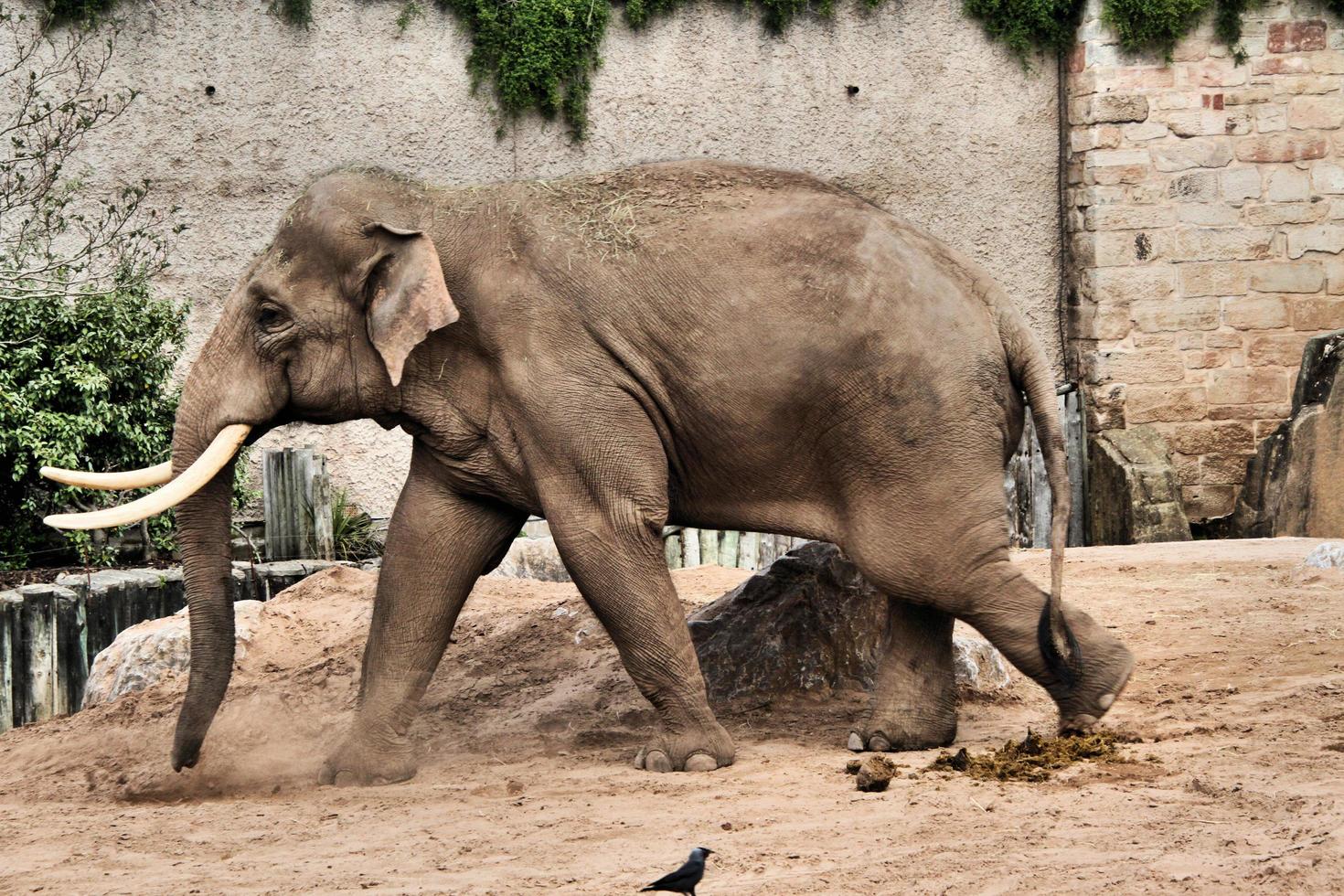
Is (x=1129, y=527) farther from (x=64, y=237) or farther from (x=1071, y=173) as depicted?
(x=64, y=237)

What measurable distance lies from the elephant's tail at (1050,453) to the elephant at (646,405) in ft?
0.04

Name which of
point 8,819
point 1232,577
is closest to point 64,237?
point 8,819

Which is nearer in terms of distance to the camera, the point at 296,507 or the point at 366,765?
the point at 366,765

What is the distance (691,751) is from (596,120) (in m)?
8.42

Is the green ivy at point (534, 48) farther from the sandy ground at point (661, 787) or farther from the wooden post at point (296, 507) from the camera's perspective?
the sandy ground at point (661, 787)

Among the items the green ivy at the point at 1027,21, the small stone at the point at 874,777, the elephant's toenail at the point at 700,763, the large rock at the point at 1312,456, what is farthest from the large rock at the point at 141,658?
the green ivy at the point at 1027,21

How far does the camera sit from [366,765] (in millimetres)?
6430

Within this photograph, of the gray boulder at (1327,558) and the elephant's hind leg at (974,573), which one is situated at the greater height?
the elephant's hind leg at (974,573)

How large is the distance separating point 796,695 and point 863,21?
26.4ft

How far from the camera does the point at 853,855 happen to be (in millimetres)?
4887

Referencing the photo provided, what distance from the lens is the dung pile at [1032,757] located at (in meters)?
5.74

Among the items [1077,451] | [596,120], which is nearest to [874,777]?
[1077,451]

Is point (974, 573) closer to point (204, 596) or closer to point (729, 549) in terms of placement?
point (204, 596)

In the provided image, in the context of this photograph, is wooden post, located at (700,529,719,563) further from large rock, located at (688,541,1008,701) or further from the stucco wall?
large rock, located at (688,541,1008,701)
